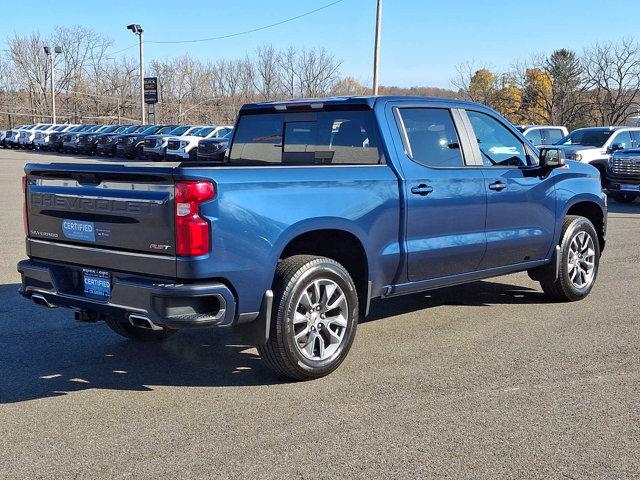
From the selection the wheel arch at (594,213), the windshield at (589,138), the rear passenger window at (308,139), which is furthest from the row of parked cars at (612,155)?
the rear passenger window at (308,139)

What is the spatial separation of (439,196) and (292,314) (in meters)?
1.75

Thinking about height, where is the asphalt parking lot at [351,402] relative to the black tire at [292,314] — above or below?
below

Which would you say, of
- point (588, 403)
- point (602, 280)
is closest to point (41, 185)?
point (588, 403)

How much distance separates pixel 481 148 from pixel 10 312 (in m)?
4.57

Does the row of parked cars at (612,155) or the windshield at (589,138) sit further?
the windshield at (589,138)

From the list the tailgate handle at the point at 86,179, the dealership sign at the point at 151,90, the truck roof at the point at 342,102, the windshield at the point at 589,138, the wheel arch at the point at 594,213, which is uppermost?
the dealership sign at the point at 151,90

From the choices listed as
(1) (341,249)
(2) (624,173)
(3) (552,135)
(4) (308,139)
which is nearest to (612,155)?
(2) (624,173)

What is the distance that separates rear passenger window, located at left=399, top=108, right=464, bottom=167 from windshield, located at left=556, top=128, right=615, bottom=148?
15.1 meters

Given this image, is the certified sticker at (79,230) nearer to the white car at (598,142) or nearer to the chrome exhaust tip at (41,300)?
the chrome exhaust tip at (41,300)

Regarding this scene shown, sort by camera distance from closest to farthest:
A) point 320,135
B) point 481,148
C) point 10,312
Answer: point 320,135
point 481,148
point 10,312

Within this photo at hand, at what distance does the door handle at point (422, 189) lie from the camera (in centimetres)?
577

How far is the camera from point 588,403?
472 centimetres

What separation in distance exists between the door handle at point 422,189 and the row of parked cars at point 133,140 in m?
21.1

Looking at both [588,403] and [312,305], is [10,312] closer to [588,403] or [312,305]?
[312,305]
